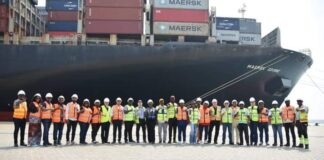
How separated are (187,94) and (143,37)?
511 cm

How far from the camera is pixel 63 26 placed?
88.1 feet

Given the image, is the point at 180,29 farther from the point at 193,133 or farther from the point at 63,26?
the point at 193,133

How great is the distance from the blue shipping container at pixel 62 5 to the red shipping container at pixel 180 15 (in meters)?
7.07

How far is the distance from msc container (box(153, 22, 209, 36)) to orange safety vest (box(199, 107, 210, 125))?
11667mm

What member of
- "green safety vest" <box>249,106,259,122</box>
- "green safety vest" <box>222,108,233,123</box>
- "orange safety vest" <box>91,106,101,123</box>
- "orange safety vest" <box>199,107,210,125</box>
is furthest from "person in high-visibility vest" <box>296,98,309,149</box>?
"orange safety vest" <box>91,106,101,123</box>

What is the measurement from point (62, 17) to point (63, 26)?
0.75 m

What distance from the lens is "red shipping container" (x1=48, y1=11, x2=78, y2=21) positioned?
2695 centimetres

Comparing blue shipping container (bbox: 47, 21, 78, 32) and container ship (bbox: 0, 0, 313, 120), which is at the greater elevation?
blue shipping container (bbox: 47, 21, 78, 32)

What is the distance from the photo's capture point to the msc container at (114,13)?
23.8 meters

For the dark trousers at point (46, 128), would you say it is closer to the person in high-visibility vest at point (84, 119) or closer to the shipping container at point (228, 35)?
the person in high-visibility vest at point (84, 119)

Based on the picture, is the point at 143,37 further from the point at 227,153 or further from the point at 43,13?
the point at 43,13

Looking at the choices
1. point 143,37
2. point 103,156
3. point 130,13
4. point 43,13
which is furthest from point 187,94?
point 43,13

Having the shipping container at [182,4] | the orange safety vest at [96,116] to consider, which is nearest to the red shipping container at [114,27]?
the shipping container at [182,4]

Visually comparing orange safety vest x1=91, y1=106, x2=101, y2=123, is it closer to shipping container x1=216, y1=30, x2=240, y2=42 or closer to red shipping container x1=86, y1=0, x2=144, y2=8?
red shipping container x1=86, y1=0, x2=144, y2=8
